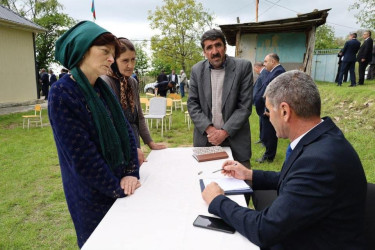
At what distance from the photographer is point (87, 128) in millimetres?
1416

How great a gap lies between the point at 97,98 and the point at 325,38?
46.3 m

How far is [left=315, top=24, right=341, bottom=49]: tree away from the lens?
122 ft

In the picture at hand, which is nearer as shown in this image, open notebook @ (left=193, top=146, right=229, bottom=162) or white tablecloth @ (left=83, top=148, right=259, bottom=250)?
white tablecloth @ (left=83, top=148, right=259, bottom=250)

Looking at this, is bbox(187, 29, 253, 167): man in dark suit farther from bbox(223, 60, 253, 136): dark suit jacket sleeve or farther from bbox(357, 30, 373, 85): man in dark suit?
bbox(357, 30, 373, 85): man in dark suit

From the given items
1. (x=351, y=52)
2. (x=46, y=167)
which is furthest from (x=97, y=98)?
(x=351, y=52)

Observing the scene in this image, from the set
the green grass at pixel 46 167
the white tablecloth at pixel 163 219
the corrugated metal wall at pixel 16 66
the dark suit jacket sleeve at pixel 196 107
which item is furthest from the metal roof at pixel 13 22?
the white tablecloth at pixel 163 219

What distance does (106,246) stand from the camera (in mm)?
1109

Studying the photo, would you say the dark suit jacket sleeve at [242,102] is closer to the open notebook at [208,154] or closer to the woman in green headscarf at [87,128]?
the open notebook at [208,154]

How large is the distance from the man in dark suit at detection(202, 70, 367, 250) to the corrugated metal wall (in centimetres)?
1430

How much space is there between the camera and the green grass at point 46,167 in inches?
116

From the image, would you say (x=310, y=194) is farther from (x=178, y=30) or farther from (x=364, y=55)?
(x=178, y=30)

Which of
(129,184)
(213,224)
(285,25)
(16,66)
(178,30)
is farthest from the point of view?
(178,30)

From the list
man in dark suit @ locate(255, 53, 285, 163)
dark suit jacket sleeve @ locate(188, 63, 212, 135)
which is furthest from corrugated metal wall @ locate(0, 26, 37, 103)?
dark suit jacket sleeve @ locate(188, 63, 212, 135)

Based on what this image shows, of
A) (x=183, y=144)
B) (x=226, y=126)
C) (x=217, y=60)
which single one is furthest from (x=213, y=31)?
(x=183, y=144)
